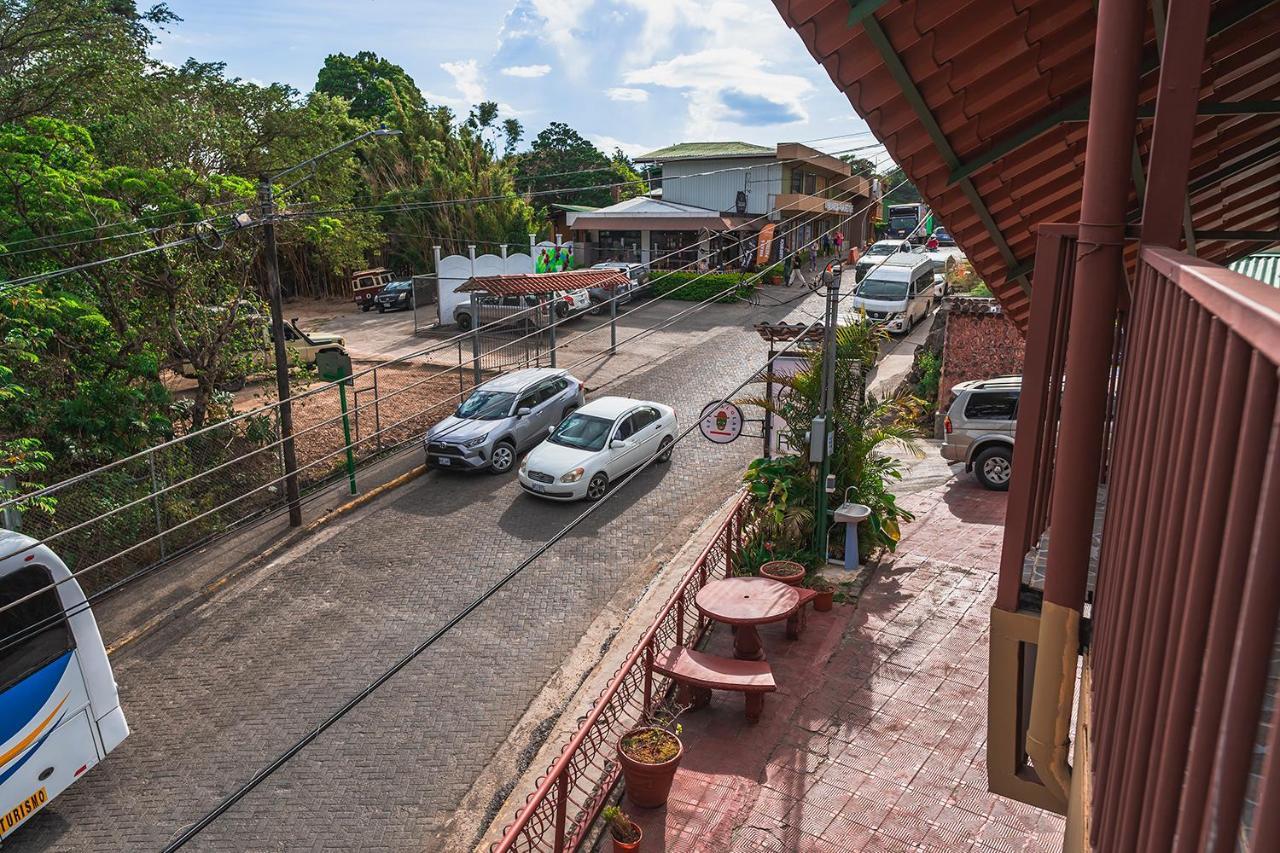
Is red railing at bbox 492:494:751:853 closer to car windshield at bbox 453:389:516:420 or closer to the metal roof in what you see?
car windshield at bbox 453:389:516:420

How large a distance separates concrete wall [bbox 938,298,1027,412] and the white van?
7779mm

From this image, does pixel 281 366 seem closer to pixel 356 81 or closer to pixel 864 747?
pixel 864 747

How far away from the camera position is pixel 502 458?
18.3 m

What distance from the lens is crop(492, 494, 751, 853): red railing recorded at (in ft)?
21.6

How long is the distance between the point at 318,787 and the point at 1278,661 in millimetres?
9487

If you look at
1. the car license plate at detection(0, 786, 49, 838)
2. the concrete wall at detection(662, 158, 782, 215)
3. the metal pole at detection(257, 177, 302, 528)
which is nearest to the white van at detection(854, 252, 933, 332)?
the concrete wall at detection(662, 158, 782, 215)

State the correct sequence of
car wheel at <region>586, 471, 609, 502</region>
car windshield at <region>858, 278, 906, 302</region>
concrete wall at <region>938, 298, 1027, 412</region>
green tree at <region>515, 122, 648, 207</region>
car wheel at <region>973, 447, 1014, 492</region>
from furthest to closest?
green tree at <region>515, 122, 648, 207</region>
car windshield at <region>858, 278, 906, 302</region>
concrete wall at <region>938, 298, 1027, 412</region>
car wheel at <region>586, 471, 609, 502</region>
car wheel at <region>973, 447, 1014, 492</region>

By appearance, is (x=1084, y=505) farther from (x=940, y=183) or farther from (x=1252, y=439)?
(x=940, y=183)

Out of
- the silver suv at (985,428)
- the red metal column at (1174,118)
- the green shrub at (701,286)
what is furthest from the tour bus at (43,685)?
the green shrub at (701,286)

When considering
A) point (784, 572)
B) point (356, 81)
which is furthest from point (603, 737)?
point (356, 81)

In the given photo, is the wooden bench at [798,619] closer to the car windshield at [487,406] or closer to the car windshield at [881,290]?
the car windshield at [487,406]

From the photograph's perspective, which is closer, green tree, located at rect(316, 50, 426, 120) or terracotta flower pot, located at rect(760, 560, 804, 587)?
terracotta flower pot, located at rect(760, 560, 804, 587)

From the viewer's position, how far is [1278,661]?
3.40 feet

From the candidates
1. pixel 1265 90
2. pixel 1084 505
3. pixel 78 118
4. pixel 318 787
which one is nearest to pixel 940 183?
pixel 1265 90
